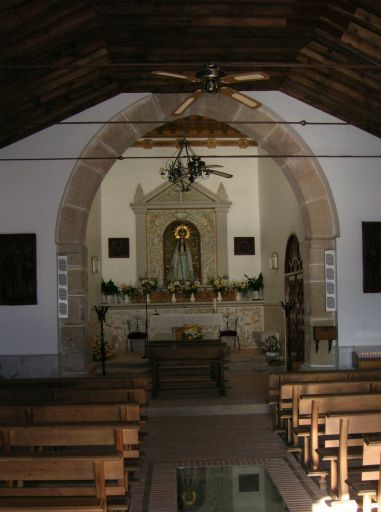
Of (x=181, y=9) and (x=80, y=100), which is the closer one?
(x=181, y=9)

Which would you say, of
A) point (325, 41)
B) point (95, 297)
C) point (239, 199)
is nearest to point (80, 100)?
point (325, 41)

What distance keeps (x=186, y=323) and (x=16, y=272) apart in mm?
3933

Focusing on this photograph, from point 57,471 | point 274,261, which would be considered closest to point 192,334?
point 274,261

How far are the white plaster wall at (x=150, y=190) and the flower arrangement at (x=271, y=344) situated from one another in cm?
274

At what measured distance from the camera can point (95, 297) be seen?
13.9 meters

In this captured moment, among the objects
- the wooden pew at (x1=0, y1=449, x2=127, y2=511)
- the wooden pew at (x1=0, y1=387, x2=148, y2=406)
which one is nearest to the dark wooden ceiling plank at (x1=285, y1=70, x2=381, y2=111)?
the wooden pew at (x1=0, y1=387, x2=148, y2=406)

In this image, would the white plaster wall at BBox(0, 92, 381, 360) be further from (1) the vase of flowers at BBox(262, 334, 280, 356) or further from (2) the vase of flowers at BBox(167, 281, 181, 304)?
(2) the vase of flowers at BBox(167, 281, 181, 304)

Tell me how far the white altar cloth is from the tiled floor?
2.03 m

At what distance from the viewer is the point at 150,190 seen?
50.5ft

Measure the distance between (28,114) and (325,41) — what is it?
3817mm

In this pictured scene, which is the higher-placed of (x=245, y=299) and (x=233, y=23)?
(x=233, y=23)

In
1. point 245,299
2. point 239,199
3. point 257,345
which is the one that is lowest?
point 257,345

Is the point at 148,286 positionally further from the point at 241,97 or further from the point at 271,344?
the point at 241,97

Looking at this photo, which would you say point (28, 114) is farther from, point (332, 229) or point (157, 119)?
point (332, 229)
